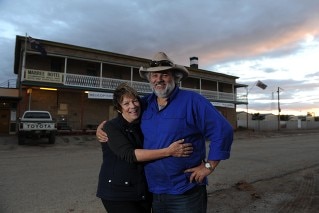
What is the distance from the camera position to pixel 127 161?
292 centimetres

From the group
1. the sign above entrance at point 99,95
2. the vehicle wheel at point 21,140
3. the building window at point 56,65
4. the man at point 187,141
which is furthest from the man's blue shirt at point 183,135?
the building window at point 56,65

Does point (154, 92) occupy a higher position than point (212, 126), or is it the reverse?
point (154, 92)

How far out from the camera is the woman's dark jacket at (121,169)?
112 inches

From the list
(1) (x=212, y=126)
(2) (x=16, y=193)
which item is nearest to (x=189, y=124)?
(1) (x=212, y=126)

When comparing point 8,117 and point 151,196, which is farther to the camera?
point 8,117

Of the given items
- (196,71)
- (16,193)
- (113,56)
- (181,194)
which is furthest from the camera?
(196,71)

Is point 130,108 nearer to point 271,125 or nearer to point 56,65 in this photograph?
point 56,65

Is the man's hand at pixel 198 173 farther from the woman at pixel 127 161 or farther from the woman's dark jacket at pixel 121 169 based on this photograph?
the woman's dark jacket at pixel 121 169

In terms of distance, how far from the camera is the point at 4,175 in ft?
31.2

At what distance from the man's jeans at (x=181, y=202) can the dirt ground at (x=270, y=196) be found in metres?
3.22

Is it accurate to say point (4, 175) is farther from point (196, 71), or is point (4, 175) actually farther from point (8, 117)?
point (196, 71)

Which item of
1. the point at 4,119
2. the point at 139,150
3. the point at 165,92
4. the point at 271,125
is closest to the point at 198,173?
the point at 139,150

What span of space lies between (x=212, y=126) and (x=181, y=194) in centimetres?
60

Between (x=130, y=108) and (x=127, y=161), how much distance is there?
0.46 meters
